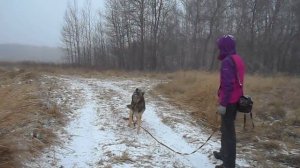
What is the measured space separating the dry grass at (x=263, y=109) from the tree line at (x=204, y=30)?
21845 millimetres

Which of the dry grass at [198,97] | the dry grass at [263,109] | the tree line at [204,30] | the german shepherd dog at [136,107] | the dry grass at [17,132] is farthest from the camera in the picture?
the tree line at [204,30]

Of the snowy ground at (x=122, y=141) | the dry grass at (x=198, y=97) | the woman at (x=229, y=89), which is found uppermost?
the woman at (x=229, y=89)

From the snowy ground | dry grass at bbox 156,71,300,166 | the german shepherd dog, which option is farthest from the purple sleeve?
the german shepherd dog

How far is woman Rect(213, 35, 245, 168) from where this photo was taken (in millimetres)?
5359

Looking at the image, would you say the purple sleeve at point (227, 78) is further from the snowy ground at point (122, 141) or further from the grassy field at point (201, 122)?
the grassy field at point (201, 122)

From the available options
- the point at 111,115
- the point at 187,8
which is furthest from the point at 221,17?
the point at 111,115

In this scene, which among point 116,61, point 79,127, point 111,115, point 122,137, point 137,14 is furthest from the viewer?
point 116,61

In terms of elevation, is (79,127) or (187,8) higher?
(187,8)

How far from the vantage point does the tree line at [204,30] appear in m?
39.3

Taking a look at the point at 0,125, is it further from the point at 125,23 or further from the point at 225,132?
the point at 125,23

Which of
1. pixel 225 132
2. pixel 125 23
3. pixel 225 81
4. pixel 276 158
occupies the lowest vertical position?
pixel 276 158

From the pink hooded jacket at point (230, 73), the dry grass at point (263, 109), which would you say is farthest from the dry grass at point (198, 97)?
the pink hooded jacket at point (230, 73)

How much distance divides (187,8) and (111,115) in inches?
1370

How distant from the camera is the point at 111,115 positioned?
380 inches
